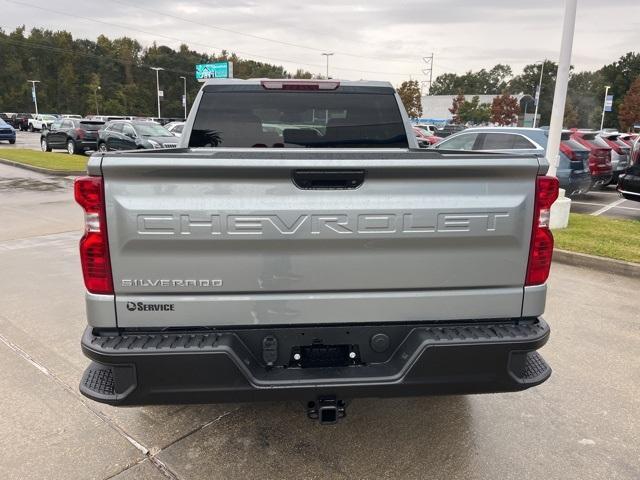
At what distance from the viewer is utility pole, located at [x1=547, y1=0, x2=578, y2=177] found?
7.84 meters

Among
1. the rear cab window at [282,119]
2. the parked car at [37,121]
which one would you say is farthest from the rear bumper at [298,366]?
the parked car at [37,121]

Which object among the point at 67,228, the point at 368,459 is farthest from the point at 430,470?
the point at 67,228

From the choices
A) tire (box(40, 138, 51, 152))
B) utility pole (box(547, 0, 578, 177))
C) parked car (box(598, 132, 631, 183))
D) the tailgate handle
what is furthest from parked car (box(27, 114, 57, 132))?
the tailgate handle

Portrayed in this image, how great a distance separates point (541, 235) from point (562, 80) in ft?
22.6

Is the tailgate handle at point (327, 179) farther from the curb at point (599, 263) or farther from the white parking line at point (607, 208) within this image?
the white parking line at point (607, 208)

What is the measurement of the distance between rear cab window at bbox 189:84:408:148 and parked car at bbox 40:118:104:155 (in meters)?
21.9

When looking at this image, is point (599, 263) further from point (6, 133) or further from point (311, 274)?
point (6, 133)

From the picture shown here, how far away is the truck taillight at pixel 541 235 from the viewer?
7.94ft

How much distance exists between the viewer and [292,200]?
2.29 meters

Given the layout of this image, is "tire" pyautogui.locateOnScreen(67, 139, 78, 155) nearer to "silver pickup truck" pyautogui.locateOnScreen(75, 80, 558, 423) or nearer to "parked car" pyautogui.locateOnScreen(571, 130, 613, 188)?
"parked car" pyautogui.locateOnScreen(571, 130, 613, 188)

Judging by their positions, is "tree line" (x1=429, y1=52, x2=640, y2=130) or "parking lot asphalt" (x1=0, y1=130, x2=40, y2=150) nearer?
"parking lot asphalt" (x1=0, y1=130, x2=40, y2=150)

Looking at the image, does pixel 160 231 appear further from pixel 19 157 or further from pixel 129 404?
pixel 19 157

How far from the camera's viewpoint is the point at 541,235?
8.11ft

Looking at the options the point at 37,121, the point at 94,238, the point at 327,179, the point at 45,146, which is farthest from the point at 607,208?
the point at 37,121
